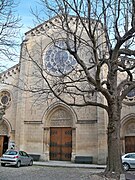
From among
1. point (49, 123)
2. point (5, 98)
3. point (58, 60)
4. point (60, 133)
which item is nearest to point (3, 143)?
point (5, 98)

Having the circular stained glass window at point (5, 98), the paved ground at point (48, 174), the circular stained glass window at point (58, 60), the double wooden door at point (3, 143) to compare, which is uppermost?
the circular stained glass window at point (58, 60)

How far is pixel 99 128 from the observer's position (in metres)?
22.6

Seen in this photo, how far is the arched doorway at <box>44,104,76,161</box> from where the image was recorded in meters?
24.4

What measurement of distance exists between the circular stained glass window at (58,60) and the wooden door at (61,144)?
5992mm

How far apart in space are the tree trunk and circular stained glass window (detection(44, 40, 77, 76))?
13.6m

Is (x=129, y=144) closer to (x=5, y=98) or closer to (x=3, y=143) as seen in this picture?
(x=3, y=143)

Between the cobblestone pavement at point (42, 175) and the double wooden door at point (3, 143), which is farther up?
the double wooden door at point (3, 143)

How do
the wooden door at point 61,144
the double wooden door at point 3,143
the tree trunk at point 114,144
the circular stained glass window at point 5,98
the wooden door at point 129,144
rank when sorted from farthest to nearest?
the circular stained glass window at point 5,98 < the double wooden door at point 3,143 < the wooden door at point 61,144 < the wooden door at point 129,144 < the tree trunk at point 114,144

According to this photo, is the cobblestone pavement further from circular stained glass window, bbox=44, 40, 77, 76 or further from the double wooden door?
circular stained glass window, bbox=44, 40, 77, 76

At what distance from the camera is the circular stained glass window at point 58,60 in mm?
26547

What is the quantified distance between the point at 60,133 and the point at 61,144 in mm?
1105

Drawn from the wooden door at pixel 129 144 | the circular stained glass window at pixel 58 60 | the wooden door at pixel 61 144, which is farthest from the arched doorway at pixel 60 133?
the wooden door at pixel 129 144

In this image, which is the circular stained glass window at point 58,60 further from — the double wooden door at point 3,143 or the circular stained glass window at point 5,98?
the double wooden door at point 3,143

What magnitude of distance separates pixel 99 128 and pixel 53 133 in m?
5.26
